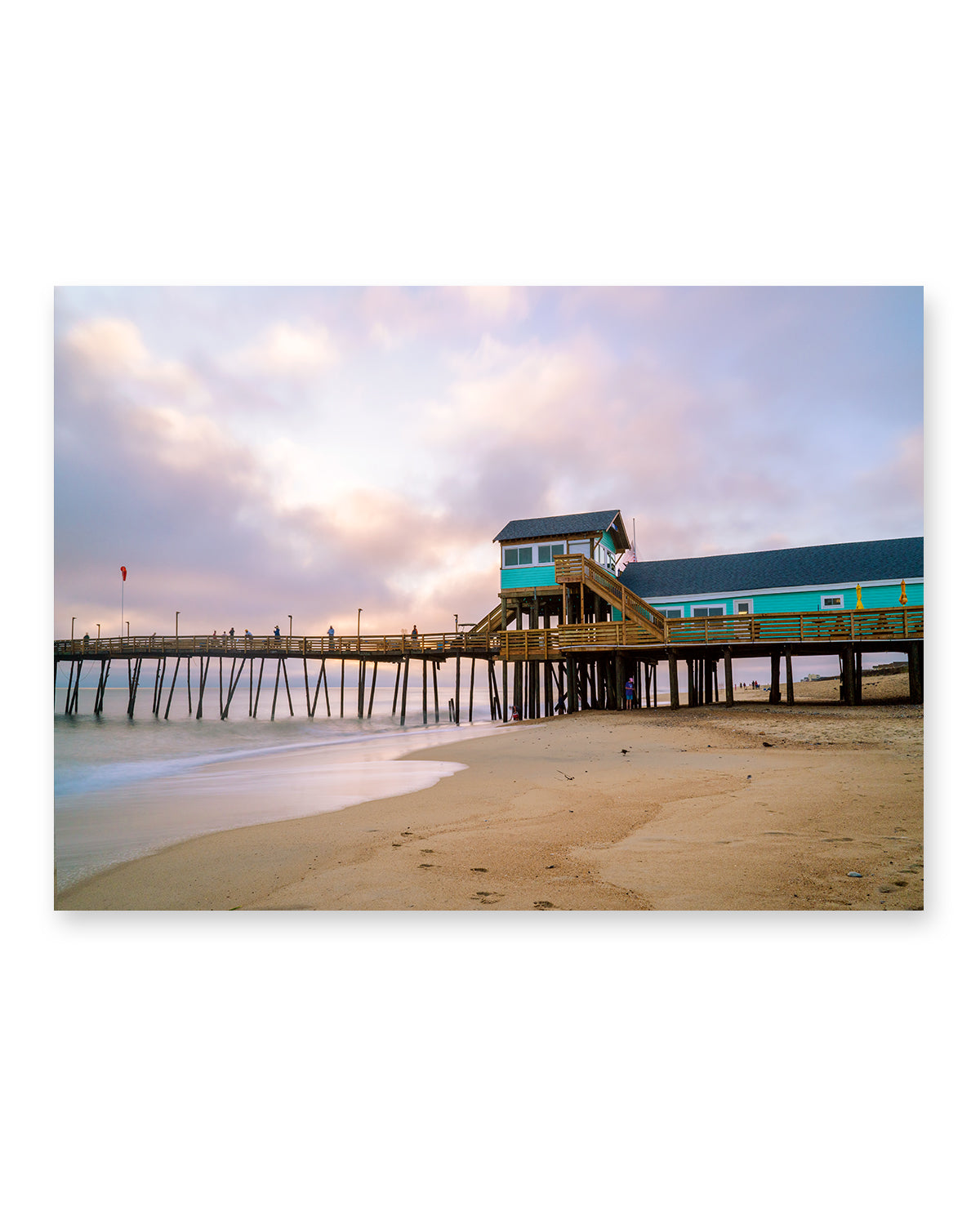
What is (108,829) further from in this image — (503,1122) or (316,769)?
(503,1122)

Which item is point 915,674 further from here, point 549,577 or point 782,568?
point 549,577

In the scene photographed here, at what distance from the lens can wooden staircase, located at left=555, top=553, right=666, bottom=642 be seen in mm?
15217

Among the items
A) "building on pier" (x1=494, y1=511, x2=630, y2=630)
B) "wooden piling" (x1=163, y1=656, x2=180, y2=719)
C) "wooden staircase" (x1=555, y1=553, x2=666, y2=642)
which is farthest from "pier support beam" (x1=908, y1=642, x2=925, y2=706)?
"wooden piling" (x1=163, y1=656, x2=180, y2=719)

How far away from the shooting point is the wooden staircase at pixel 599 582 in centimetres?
1522

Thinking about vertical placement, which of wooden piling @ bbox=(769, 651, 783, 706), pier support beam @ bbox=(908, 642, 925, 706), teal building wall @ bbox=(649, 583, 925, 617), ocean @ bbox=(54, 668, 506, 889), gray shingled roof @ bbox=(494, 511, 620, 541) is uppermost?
gray shingled roof @ bbox=(494, 511, 620, 541)

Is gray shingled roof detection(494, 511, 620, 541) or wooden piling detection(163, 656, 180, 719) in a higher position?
gray shingled roof detection(494, 511, 620, 541)

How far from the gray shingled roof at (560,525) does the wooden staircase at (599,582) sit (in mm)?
2711

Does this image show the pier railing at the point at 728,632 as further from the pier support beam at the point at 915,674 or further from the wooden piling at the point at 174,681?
the wooden piling at the point at 174,681

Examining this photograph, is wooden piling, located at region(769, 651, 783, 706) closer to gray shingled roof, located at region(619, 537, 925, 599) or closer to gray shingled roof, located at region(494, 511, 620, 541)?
gray shingled roof, located at region(619, 537, 925, 599)

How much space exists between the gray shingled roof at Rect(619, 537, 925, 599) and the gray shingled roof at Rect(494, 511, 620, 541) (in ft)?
6.02

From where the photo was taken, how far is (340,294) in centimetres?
527
